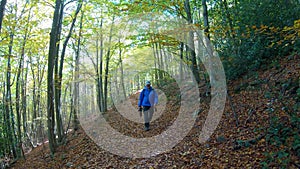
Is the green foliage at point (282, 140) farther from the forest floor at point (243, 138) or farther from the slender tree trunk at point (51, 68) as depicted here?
the slender tree trunk at point (51, 68)

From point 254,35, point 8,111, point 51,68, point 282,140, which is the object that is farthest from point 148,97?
point 8,111

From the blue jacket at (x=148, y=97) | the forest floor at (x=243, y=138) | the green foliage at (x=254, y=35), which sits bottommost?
the forest floor at (x=243, y=138)

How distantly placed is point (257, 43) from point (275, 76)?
4.83 feet

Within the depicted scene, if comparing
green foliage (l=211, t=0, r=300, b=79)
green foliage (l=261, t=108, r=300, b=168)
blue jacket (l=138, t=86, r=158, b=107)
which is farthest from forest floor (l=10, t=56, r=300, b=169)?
blue jacket (l=138, t=86, r=158, b=107)

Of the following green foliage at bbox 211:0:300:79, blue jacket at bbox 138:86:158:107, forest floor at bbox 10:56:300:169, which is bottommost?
forest floor at bbox 10:56:300:169

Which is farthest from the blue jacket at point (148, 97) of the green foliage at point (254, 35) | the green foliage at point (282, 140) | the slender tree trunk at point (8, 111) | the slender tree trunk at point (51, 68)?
the slender tree trunk at point (8, 111)

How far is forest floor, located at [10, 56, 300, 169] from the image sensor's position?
3.55 meters

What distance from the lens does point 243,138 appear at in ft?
13.8

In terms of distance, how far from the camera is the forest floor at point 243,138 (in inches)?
140

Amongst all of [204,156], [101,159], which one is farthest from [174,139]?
[101,159]

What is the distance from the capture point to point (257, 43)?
22.0ft

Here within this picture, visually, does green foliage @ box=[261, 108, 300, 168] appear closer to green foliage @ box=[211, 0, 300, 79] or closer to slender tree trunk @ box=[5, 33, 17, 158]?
green foliage @ box=[211, 0, 300, 79]

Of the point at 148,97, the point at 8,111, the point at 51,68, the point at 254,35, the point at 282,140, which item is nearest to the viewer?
the point at 282,140

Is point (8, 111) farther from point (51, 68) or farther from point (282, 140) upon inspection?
point (282, 140)
